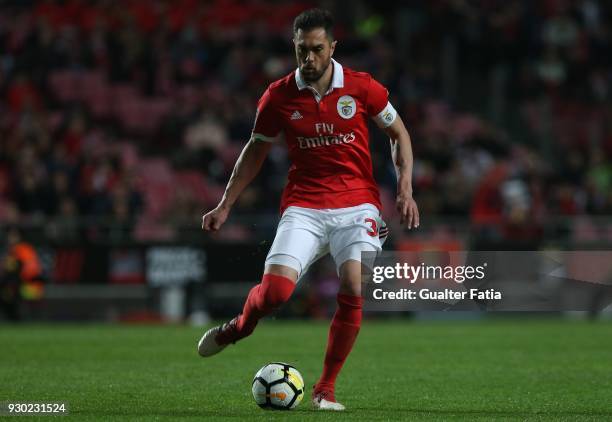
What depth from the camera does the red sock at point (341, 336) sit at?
23.9ft

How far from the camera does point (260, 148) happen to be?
24.8 ft

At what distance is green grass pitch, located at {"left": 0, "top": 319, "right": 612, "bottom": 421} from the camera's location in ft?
23.6

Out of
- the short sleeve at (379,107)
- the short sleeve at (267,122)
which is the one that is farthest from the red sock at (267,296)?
the short sleeve at (379,107)

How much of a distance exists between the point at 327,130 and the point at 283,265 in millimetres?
823

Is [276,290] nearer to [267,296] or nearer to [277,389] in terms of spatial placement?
[267,296]

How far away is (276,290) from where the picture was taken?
718 centimetres

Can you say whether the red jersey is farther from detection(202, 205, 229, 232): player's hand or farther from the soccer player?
detection(202, 205, 229, 232): player's hand

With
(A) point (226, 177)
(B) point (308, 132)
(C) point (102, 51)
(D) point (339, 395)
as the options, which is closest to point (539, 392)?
(D) point (339, 395)

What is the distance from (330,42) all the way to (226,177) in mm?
12185

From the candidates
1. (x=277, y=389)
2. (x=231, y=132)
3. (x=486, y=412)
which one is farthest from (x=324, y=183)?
(x=231, y=132)

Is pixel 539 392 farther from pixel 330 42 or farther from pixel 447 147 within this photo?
pixel 447 147

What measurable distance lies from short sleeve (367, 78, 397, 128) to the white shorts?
52cm

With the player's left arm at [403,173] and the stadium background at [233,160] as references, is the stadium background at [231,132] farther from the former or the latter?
the player's left arm at [403,173]

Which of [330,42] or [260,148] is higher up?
[330,42]
